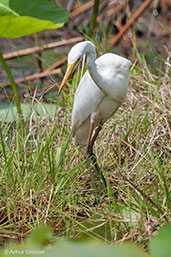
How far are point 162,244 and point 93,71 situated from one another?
0.98 meters

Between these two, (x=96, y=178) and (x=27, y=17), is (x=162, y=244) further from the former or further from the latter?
(x=27, y=17)

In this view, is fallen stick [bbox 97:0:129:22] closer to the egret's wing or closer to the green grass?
the green grass

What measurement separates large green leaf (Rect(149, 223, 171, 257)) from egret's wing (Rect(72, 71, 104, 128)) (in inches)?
38.1

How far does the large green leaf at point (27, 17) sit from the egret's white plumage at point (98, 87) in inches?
17.5

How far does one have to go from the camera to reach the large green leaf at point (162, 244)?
3.86 feet

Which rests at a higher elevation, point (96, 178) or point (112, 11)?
point (112, 11)

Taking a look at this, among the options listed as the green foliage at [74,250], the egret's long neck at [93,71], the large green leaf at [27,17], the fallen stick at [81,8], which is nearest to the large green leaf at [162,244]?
the green foliage at [74,250]

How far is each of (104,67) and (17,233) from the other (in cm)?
80

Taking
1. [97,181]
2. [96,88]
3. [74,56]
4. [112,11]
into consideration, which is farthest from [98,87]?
[112,11]

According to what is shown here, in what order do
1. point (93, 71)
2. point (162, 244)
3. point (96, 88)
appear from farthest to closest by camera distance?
point (96, 88), point (93, 71), point (162, 244)

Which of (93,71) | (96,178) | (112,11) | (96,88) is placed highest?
(93,71)

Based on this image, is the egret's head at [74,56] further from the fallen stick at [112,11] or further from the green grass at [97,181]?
the fallen stick at [112,11]

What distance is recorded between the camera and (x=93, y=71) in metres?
2.03

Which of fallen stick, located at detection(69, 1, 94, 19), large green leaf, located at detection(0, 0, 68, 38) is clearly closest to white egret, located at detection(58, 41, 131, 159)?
large green leaf, located at detection(0, 0, 68, 38)
